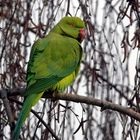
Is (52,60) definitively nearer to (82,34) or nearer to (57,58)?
(57,58)

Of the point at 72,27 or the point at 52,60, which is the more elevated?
the point at 72,27

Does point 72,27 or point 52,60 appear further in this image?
point 72,27

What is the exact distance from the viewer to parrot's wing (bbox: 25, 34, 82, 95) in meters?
2.39

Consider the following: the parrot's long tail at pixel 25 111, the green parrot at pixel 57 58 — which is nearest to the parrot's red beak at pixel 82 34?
the green parrot at pixel 57 58

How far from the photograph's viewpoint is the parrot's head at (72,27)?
2.72 meters

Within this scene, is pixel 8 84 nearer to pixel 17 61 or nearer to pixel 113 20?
pixel 17 61

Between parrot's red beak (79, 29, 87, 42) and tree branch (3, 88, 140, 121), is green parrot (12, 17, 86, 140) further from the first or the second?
tree branch (3, 88, 140, 121)

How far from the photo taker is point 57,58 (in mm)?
2582

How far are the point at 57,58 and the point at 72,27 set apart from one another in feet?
0.85

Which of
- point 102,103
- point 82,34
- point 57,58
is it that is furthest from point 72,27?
point 102,103

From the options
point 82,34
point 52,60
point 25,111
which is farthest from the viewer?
point 82,34

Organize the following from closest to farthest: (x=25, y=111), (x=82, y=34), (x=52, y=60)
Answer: (x=25, y=111), (x=52, y=60), (x=82, y=34)

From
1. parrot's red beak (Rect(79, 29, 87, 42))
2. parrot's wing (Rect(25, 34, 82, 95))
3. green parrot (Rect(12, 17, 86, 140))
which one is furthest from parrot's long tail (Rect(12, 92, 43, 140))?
parrot's red beak (Rect(79, 29, 87, 42))

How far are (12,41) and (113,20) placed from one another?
24.3 inches
